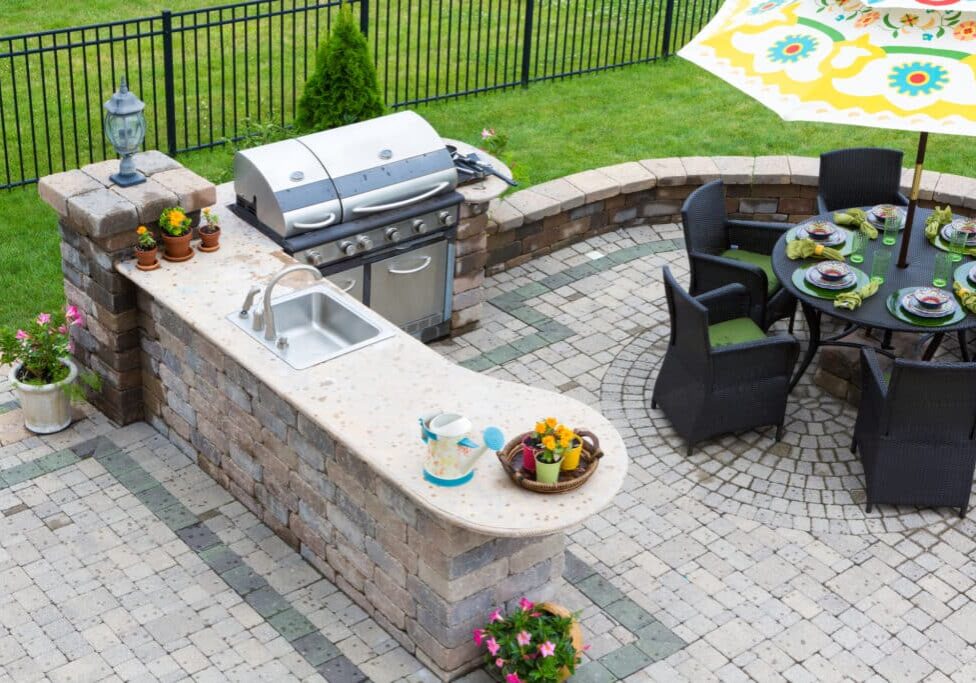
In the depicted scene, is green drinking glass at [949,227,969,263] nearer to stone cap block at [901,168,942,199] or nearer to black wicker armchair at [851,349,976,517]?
black wicker armchair at [851,349,976,517]

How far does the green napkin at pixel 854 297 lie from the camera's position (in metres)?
8.50

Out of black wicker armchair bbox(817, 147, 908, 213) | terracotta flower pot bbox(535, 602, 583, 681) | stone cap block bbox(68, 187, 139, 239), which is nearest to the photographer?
terracotta flower pot bbox(535, 602, 583, 681)

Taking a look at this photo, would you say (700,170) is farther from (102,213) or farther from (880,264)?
(102,213)

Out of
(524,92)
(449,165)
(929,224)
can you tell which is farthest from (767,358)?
(524,92)

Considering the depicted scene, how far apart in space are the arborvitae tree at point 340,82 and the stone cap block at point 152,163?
1875 millimetres

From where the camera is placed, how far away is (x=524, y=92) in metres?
14.2

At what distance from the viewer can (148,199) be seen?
8000mm

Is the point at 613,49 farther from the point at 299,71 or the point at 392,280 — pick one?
the point at 392,280

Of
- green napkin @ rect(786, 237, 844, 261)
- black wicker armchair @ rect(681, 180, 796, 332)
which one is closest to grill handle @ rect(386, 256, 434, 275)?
black wicker armchair @ rect(681, 180, 796, 332)

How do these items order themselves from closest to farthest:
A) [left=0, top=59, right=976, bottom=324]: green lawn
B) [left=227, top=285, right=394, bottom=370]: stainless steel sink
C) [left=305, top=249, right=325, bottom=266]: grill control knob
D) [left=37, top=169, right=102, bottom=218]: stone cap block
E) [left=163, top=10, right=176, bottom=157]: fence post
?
1. [left=227, top=285, right=394, bottom=370]: stainless steel sink
2. [left=37, top=169, right=102, bottom=218]: stone cap block
3. [left=305, top=249, right=325, bottom=266]: grill control knob
4. [left=163, top=10, right=176, bottom=157]: fence post
5. [left=0, top=59, right=976, bottom=324]: green lawn

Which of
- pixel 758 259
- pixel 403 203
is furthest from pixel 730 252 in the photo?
pixel 403 203

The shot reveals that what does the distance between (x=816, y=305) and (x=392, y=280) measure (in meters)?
2.90

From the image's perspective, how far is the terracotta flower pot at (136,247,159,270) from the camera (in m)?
7.97

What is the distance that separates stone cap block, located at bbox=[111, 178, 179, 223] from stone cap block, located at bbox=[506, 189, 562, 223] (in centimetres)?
343
